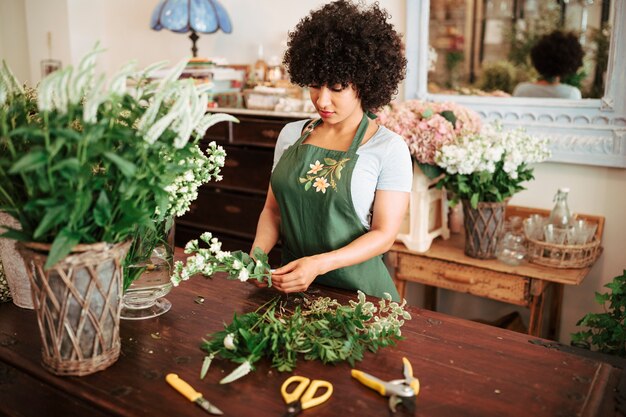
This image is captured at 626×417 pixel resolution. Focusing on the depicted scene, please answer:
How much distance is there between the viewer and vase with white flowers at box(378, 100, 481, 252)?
2.89 metres

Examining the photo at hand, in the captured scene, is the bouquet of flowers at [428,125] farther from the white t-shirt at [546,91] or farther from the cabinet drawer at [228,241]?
the cabinet drawer at [228,241]

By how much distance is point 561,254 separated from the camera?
2.89m

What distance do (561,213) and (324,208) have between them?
1394mm

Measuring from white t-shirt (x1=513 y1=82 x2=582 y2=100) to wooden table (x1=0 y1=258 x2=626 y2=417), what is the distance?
1.85m

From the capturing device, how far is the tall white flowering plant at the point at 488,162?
110 inches

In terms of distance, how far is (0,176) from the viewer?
127cm

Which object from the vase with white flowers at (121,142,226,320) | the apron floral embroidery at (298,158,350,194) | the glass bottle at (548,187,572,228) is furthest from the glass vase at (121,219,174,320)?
the glass bottle at (548,187,572,228)

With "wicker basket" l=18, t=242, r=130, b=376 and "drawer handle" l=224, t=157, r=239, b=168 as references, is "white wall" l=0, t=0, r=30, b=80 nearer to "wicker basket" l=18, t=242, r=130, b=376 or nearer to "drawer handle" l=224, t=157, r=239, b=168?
"drawer handle" l=224, t=157, r=239, b=168

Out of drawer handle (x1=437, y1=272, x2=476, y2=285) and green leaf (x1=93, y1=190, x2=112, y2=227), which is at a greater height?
green leaf (x1=93, y1=190, x2=112, y2=227)

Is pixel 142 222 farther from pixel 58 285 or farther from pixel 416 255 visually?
pixel 416 255

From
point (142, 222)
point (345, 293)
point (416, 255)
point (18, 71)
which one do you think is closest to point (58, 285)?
point (142, 222)

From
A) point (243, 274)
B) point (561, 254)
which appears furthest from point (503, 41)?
point (243, 274)

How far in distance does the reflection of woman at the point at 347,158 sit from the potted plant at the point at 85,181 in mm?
756

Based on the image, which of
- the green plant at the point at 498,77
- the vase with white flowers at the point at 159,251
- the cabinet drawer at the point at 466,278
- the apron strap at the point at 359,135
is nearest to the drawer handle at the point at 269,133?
the cabinet drawer at the point at 466,278
